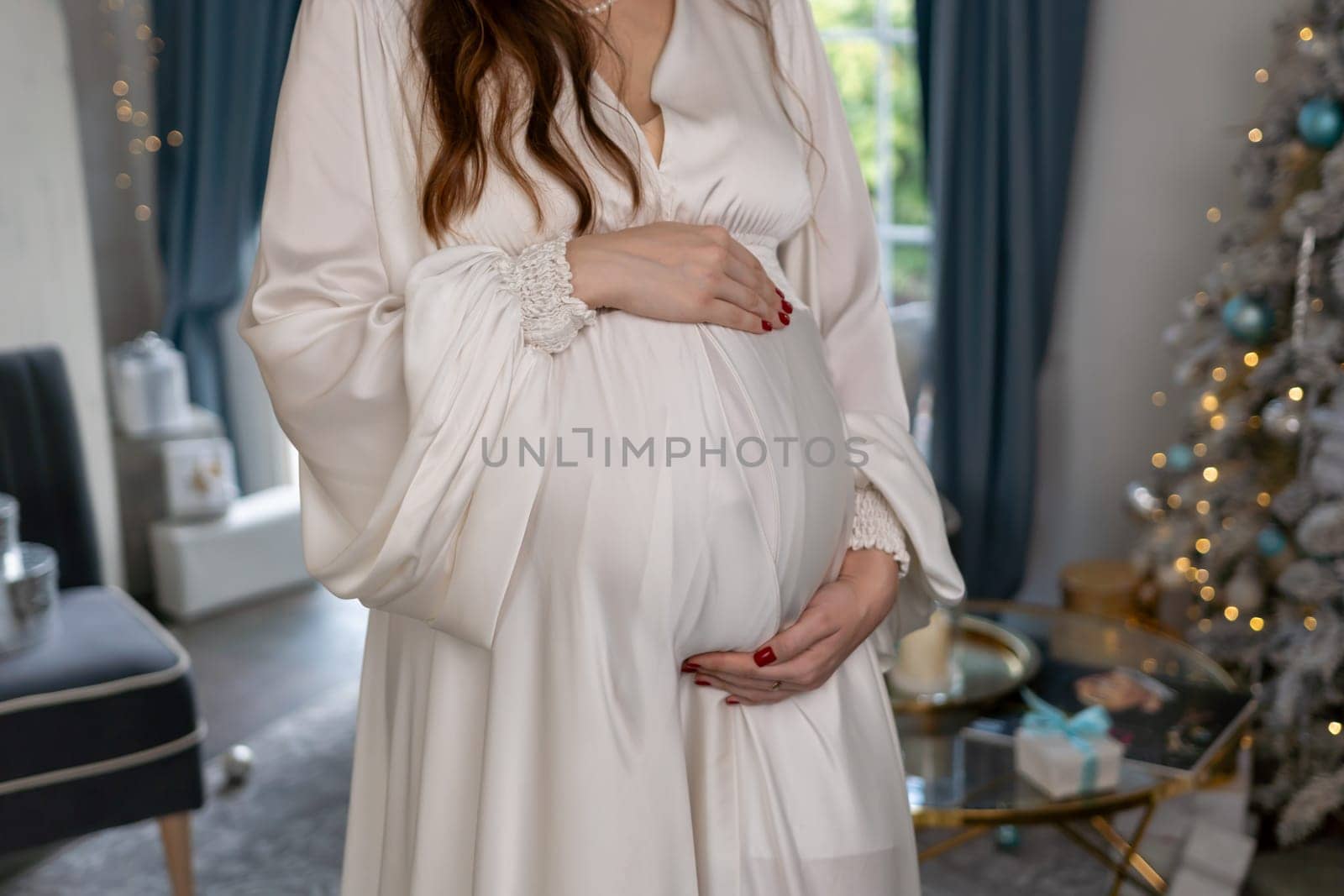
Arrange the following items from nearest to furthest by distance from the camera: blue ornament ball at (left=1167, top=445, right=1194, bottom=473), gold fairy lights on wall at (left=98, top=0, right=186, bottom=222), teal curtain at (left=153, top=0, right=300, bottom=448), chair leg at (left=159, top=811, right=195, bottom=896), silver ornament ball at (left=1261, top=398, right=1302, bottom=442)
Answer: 1. chair leg at (left=159, top=811, right=195, bottom=896)
2. silver ornament ball at (left=1261, top=398, right=1302, bottom=442)
3. blue ornament ball at (left=1167, top=445, right=1194, bottom=473)
4. teal curtain at (left=153, top=0, right=300, bottom=448)
5. gold fairy lights on wall at (left=98, top=0, right=186, bottom=222)

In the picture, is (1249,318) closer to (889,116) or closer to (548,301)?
(889,116)

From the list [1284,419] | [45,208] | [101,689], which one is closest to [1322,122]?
[1284,419]

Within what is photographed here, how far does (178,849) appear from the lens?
2.13 metres

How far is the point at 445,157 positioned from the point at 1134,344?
2503mm

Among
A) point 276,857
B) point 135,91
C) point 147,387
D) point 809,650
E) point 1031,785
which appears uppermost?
point 135,91

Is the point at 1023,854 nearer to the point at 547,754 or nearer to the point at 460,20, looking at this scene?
the point at 547,754

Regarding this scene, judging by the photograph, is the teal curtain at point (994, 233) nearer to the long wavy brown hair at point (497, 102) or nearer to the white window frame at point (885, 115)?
the white window frame at point (885, 115)

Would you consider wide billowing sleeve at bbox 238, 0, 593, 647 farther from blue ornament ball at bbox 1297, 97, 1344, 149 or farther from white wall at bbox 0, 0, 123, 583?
white wall at bbox 0, 0, 123, 583

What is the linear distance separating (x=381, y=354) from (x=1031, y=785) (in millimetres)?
1223

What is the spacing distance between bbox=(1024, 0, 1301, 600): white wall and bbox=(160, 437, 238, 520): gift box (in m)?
2.44

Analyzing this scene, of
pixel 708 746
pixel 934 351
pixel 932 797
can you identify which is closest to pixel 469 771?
pixel 708 746

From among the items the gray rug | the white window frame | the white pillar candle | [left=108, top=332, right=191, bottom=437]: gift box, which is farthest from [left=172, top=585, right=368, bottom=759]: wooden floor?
the white window frame

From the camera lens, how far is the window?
3557mm

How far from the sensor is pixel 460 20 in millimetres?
1048
